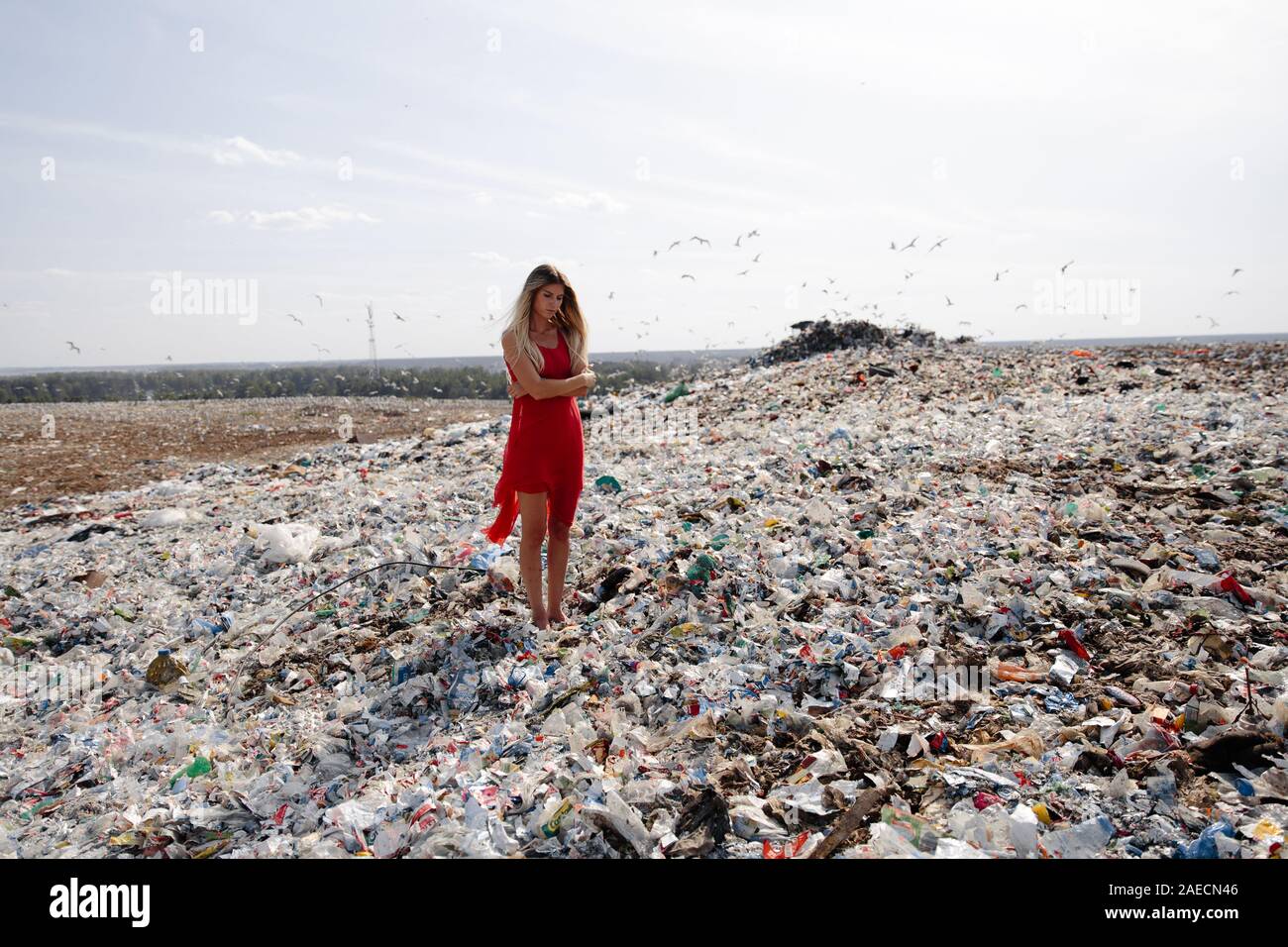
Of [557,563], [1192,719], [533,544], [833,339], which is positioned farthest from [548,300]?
[833,339]

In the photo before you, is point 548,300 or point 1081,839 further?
point 548,300

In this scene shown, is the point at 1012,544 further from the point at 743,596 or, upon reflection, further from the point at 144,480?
the point at 144,480

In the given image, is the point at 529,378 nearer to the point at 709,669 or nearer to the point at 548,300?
the point at 548,300

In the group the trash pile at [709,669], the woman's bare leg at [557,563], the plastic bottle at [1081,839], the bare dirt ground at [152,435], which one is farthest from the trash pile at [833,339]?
the plastic bottle at [1081,839]

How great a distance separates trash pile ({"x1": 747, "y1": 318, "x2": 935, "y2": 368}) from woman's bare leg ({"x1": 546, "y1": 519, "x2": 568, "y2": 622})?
34.6ft

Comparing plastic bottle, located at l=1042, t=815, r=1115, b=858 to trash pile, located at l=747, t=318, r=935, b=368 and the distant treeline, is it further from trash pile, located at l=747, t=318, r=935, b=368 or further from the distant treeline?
the distant treeline

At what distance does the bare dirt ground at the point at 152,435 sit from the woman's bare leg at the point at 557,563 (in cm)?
788

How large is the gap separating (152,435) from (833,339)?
41.3ft

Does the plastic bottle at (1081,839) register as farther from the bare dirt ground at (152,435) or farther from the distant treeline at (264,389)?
the distant treeline at (264,389)

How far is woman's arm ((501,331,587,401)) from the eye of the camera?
2908mm

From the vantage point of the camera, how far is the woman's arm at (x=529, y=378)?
9.54ft

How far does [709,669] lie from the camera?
9.41 ft
